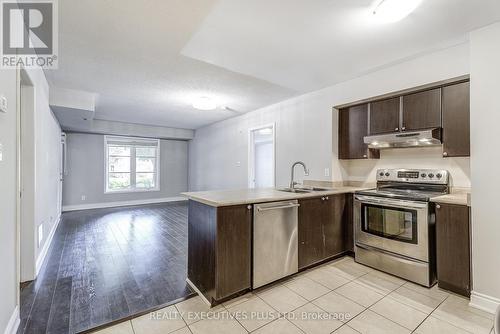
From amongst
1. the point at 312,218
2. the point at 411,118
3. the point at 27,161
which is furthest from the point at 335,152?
the point at 27,161

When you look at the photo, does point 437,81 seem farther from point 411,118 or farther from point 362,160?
point 362,160

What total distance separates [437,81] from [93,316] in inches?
156

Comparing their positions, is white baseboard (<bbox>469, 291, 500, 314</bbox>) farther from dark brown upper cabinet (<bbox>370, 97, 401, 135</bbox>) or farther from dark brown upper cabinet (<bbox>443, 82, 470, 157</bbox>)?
dark brown upper cabinet (<bbox>370, 97, 401, 135</bbox>)

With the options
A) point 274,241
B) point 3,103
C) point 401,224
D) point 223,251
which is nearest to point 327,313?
point 274,241

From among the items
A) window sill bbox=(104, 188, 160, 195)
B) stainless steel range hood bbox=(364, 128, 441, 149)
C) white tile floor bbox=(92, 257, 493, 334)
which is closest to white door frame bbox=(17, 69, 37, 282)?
white tile floor bbox=(92, 257, 493, 334)

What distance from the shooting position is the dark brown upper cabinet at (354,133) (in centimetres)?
325

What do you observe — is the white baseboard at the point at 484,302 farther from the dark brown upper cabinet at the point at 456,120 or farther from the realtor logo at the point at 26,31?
the realtor logo at the point at 26,31

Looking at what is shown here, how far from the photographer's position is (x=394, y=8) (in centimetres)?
171

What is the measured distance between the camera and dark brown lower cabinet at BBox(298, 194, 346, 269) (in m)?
2.60

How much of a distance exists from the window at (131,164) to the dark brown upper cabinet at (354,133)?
6.11 metres

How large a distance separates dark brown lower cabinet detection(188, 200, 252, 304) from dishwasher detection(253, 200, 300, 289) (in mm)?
86

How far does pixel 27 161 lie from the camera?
2525 mm

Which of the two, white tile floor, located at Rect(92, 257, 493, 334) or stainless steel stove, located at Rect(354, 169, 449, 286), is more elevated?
stainless steel stove, located at Rect(354, 169, 449, 286)

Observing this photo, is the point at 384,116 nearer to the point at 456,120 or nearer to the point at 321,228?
the point at 456,120
